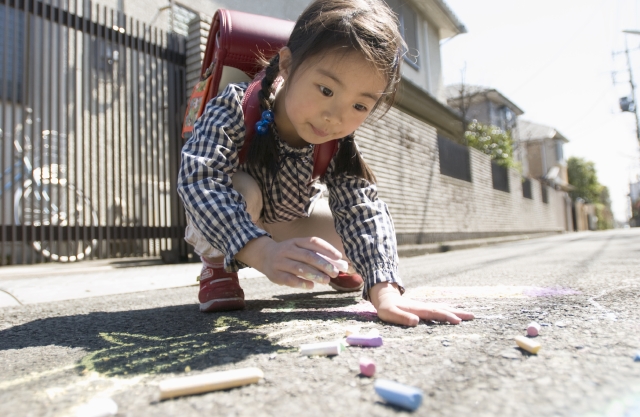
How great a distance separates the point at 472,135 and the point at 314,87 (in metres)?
14.7

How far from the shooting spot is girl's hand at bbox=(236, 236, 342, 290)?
1111 mm

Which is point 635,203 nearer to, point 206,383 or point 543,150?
point 543,150

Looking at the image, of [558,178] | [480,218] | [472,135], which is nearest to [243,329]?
[480,218]

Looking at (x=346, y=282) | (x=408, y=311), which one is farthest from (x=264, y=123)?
(x=346, y=282)

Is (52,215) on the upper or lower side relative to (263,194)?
upper

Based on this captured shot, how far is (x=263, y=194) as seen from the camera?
186 cm

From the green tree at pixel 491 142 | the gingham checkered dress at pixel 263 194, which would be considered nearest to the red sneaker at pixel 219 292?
the gingham checkered dress at pixel 263 194

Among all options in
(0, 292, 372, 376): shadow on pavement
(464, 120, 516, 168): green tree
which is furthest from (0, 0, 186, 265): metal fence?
(464, 120, 516, 168): green tree

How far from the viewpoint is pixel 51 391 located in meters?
0.87

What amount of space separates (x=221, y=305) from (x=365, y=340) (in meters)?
0.82

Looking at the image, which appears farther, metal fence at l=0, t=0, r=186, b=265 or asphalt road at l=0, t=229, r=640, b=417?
metal fence at l=0, t=0, r=186, b=265

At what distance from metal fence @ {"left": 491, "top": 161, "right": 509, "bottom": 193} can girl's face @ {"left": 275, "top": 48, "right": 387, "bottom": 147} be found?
469 inches

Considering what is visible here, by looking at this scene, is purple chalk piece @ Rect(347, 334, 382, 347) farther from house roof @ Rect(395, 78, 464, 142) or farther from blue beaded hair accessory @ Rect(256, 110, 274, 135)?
house roof @ Rect(395, 78, 464, 142)

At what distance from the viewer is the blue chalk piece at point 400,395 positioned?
715 mm
